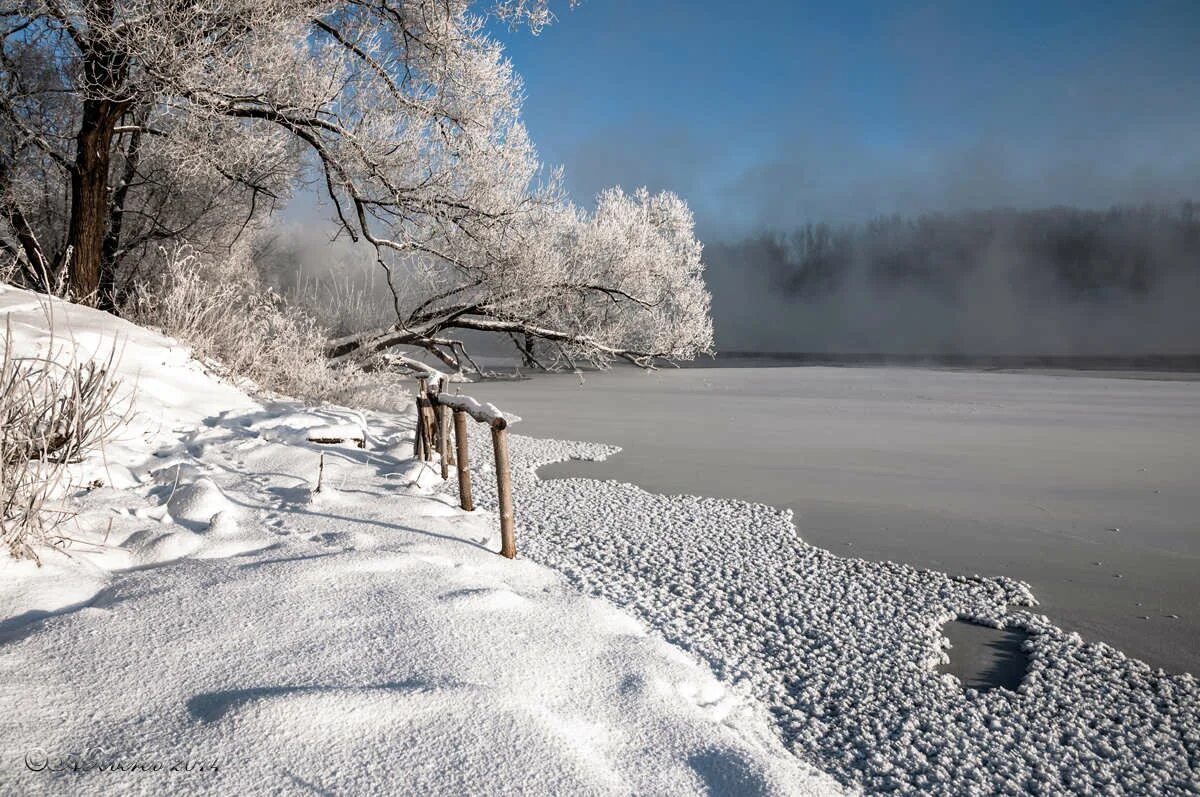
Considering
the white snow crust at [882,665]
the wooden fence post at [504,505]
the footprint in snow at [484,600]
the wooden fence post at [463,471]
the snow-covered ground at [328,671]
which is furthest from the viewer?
the wooden fence post at [463,471]

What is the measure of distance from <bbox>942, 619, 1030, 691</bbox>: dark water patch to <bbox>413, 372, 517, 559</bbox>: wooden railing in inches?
92.0

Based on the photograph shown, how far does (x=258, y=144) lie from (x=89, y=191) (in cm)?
191

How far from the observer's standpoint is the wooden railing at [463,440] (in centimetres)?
446

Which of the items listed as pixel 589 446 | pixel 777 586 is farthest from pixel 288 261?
pixel 777 586

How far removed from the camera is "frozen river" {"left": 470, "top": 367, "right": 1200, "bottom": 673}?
4766mm

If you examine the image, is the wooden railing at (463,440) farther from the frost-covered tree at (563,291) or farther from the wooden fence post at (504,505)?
the frost-covered tree at (563,291)

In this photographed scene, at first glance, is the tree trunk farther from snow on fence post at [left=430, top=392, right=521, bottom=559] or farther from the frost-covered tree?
snow on fence post at [left=430, top=392, right=521, bottom=559]

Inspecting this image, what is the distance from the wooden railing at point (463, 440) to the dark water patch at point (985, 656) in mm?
2336

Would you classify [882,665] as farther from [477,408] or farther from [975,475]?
[975,475]

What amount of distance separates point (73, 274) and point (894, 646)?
8.76 meters

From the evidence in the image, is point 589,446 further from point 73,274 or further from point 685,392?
point 685,392

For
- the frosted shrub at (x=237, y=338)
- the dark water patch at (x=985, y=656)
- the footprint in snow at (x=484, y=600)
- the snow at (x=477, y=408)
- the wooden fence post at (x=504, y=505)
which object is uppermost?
the frosted shrub at (x=237, y=338)

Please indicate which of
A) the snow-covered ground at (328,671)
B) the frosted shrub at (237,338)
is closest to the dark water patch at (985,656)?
the snow-covered ground at (328,671)

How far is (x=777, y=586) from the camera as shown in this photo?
4.57 metres
